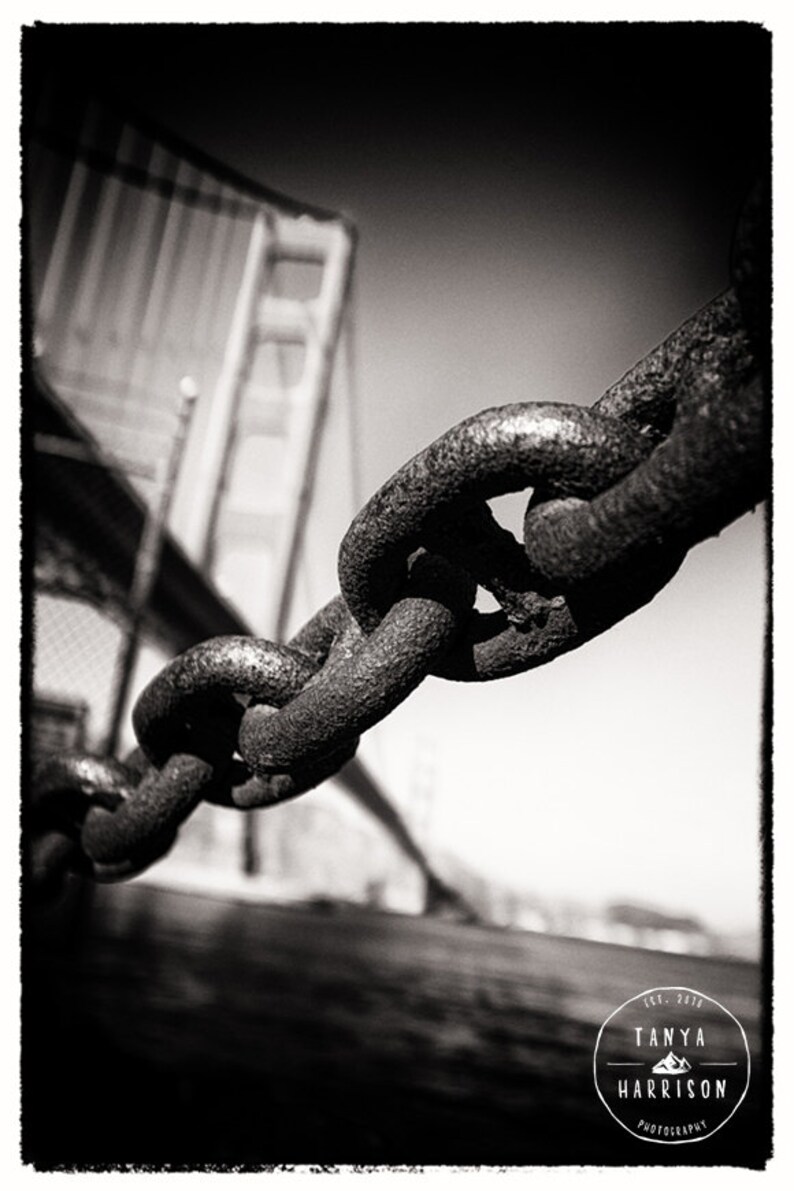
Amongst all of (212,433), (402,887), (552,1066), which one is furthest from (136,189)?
(402,887)

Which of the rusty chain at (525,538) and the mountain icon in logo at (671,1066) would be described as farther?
the mountain icon in logo at (671,1066)

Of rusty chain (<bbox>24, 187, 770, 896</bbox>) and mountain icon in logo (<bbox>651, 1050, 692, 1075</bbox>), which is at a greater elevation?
rusty chain (<bbox>24, 187, 770, 896</bbox>)

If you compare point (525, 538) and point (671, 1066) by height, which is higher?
point (525, 538)

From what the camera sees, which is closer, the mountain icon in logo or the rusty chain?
the rusty chain

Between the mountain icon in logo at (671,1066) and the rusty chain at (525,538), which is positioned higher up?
the rusty chain at (525,538)

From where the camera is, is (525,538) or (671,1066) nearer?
(525,538)
